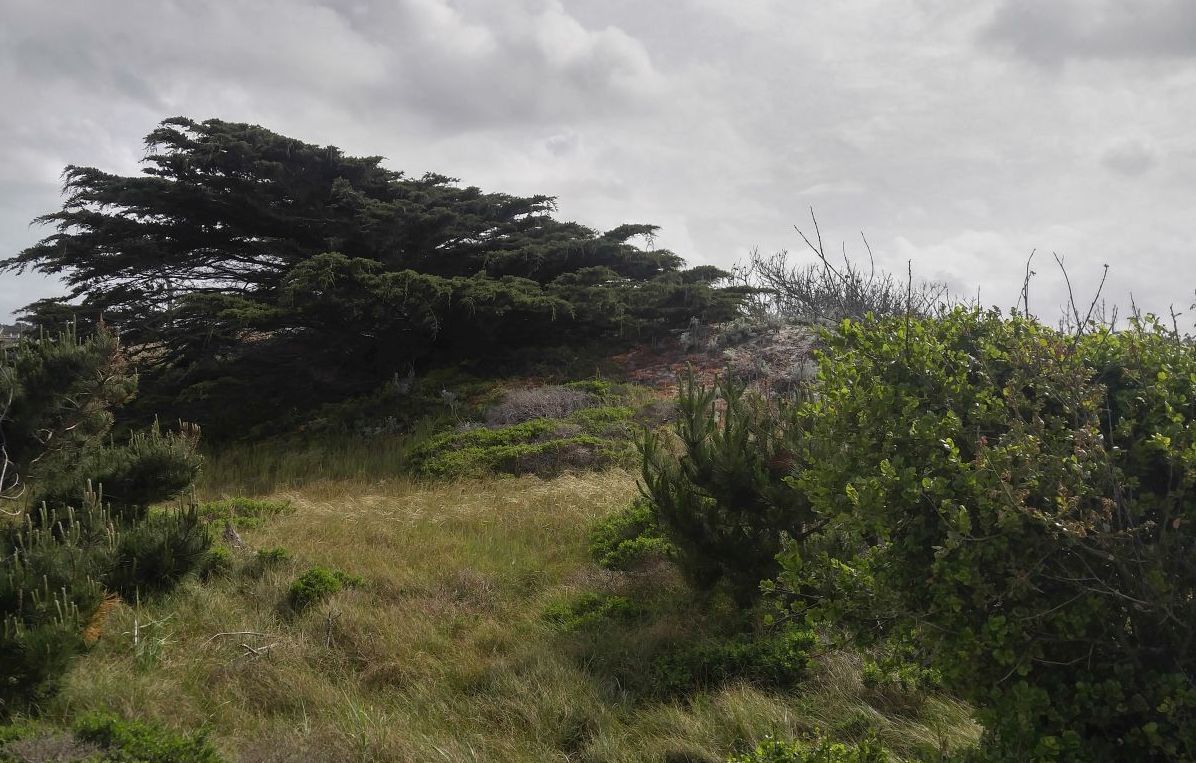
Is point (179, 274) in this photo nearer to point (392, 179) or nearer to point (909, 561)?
point (392, 179)

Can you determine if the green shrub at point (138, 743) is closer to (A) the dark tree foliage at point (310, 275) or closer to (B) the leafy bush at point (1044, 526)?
(B) the leafy bush at point (1044, 526)

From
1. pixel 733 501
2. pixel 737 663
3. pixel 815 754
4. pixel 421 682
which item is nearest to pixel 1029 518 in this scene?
pixel 815 754

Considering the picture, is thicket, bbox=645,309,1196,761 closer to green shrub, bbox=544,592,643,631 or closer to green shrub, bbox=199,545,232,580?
green shrub, bbox=544,592,643,631

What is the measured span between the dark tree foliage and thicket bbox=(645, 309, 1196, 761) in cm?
1045

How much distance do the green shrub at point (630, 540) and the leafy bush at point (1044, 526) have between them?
10.4 ft

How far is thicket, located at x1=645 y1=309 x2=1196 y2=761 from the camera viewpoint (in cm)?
252

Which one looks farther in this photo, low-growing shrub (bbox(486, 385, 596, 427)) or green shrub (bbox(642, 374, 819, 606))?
low-growing shrub (bbox(486, 385, 596, 427))

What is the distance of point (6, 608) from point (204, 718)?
1.17 meters

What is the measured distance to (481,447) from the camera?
10.8 metres

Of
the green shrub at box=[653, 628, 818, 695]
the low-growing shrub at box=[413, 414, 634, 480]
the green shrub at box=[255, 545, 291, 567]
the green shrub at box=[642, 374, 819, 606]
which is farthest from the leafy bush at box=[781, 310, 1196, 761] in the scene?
the low-growing shrub at box=[413, 414, 634, 480]

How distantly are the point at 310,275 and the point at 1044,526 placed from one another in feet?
38.1

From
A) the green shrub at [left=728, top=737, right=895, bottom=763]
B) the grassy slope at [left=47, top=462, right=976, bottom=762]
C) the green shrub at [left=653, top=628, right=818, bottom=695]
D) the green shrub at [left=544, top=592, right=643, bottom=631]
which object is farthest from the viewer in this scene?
the green shrub at [left=544, top=592, right=643, bottom=631]

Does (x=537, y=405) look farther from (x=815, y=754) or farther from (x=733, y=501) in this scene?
(x=815, y=754)

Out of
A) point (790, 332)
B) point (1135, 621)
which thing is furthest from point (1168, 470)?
point (790, 332)
